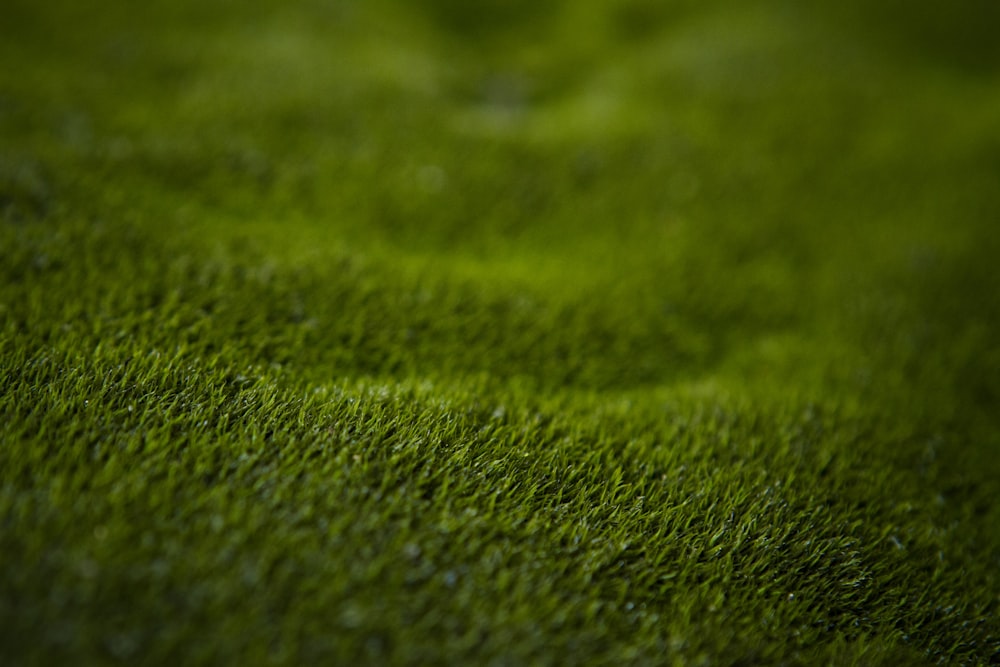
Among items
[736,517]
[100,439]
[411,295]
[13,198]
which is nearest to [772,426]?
[736,517]

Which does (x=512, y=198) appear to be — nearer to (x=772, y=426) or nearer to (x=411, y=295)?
(x=411, y=295)

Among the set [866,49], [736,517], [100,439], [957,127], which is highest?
[866,49]

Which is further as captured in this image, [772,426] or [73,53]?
[73,53]

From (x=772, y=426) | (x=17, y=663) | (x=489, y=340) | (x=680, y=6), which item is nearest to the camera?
(x=17, y=663)

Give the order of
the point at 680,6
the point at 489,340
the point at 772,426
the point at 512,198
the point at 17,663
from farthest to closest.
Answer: the point at 680,6 < the point at 512,198 < the point at 489,340 < the point at 772,426 < the point at 17,663

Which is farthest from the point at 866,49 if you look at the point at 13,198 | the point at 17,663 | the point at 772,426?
the point at 17,663

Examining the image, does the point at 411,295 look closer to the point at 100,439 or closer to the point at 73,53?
the point at 100,439

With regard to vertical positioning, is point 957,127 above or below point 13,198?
above
